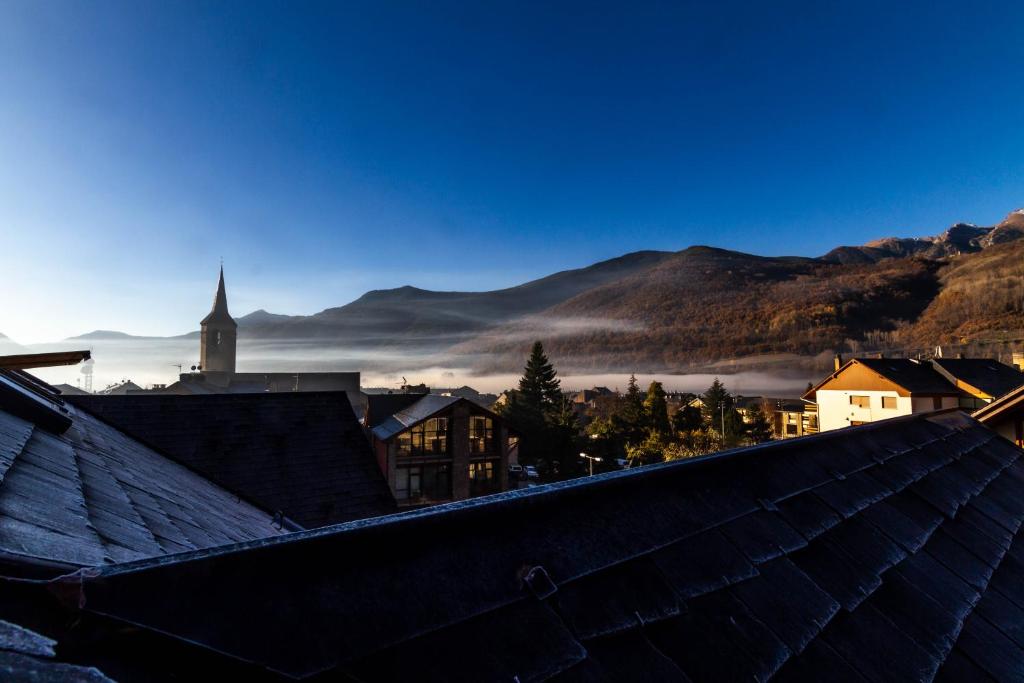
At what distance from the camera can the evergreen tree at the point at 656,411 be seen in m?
45.8

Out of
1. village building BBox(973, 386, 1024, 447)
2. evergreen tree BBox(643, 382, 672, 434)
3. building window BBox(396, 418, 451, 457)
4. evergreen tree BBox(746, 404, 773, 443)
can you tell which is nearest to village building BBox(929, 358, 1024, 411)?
evergreen tree BBox(746, 404, 773, 443)

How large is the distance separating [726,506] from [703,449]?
3665 centimetres

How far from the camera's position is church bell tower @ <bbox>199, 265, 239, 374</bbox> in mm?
87438

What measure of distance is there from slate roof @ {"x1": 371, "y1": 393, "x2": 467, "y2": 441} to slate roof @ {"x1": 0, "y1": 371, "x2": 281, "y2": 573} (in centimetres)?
2130

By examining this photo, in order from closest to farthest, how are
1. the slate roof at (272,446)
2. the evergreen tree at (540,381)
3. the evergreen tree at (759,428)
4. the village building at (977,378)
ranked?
the slate roof at (272,446) < the village building at (977,378) < the evergreen tree at (759,428) < the evergreen tree at (540,381)

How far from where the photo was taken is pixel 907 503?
3082 millimetres

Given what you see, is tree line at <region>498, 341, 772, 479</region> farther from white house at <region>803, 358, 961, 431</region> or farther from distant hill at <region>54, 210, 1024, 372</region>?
distant hill at <region>54, 210, 1024, 372</region>

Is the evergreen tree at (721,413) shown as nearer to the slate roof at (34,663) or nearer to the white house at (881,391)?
the white house at (881,391)

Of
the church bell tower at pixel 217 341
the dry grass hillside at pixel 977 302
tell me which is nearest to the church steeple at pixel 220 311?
the church bell tower at pixel 217 341

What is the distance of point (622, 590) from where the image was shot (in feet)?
4.60

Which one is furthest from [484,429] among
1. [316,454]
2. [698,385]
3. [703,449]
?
[698,385]

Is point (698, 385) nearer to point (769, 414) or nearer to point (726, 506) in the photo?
point (769, 414)

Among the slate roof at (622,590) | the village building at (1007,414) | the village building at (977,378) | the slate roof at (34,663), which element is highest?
the slate roof at (34,663)

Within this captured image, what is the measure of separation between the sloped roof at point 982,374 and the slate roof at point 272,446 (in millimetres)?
43440
